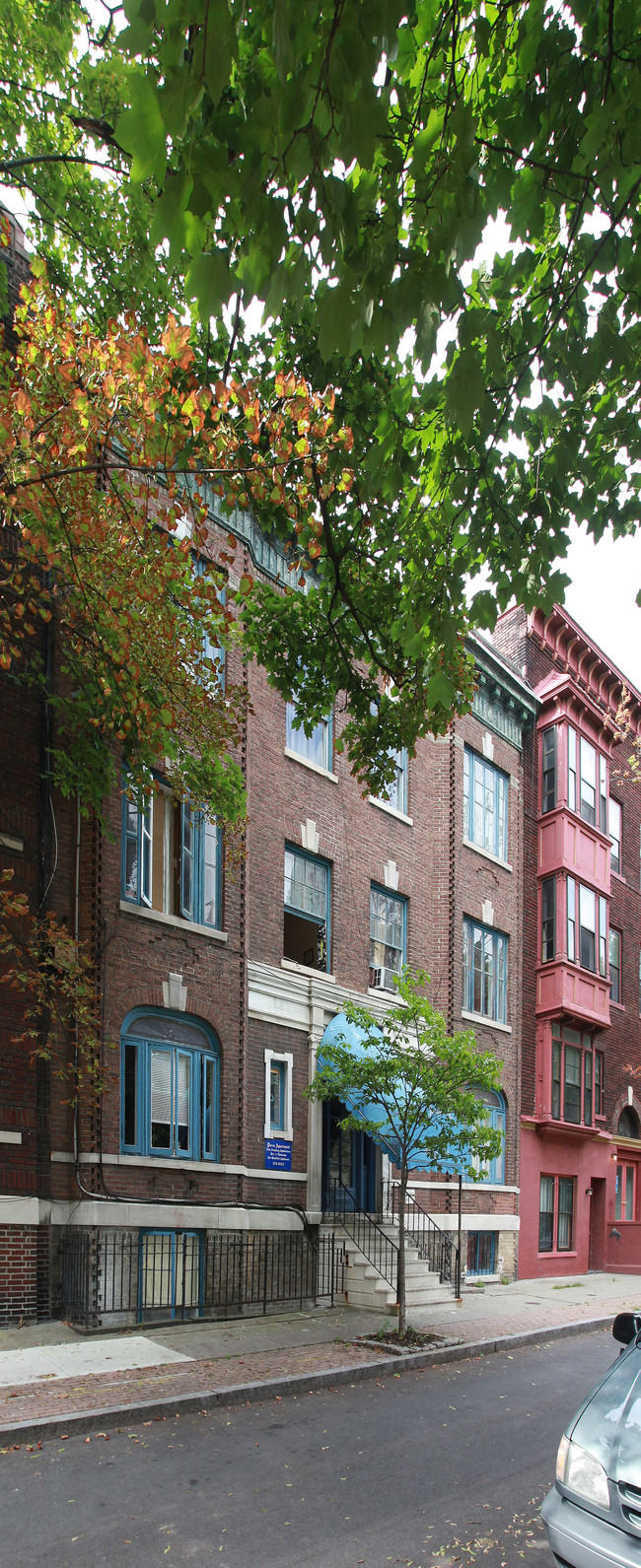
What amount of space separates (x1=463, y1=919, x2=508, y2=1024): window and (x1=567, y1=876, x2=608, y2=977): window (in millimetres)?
2401

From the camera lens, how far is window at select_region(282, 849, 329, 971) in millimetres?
19453

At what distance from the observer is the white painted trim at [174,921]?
1503cm

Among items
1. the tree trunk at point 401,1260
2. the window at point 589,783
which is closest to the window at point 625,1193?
the window at point 589,783

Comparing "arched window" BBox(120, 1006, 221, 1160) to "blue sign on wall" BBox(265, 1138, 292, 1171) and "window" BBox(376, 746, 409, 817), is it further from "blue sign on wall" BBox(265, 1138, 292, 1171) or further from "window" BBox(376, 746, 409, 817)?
"window" BBox(376, 746, 409, 817)

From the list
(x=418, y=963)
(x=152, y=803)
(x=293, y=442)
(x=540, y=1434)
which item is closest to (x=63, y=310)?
(x=293, y=442)

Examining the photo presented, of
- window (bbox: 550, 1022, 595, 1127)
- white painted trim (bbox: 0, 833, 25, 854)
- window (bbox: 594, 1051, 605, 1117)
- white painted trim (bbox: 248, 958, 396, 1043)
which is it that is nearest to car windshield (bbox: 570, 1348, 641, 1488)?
white painted trim (bbox: 0, 833, 25, 854)

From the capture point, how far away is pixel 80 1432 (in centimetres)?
939

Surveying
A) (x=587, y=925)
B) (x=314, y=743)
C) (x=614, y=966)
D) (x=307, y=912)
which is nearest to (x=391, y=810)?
(x=314, y=743)

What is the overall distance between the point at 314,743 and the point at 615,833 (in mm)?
15615

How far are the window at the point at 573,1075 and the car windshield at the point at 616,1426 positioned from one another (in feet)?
72.8

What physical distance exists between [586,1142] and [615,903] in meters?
6.79

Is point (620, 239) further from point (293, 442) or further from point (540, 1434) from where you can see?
point (540, 1434)

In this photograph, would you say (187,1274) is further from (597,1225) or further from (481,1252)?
(597,1225)

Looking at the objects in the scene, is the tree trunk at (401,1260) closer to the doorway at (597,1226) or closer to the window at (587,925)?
the window at (587,925)
